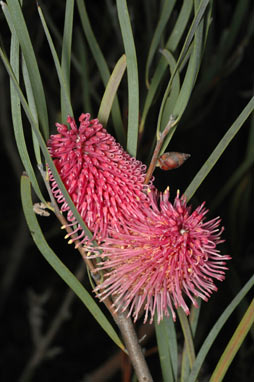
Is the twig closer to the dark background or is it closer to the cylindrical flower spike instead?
the cylindrical flower spike

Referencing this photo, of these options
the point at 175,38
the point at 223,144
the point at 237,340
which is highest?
the point at 175,38

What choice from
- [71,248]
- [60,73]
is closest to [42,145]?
[60,73]

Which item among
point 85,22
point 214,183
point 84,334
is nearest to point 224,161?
point 214,183

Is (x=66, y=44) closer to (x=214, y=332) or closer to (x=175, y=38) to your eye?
(x=175, y=38)

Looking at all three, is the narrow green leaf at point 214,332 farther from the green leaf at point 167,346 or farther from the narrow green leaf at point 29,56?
the narrow green leaf at point 29,56

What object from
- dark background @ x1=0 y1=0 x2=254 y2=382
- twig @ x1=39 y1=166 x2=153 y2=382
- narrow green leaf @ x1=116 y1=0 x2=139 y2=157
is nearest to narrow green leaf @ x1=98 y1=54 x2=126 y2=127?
narrow green leaf @ x1=116 y1=0 x2=139 y2=157

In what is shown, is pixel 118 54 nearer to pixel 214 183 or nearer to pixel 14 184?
pixel 214 183
